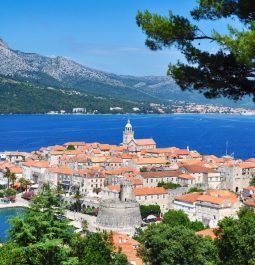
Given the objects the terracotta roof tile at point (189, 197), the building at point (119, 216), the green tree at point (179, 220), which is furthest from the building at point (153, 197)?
the green tree at point (179, 220)

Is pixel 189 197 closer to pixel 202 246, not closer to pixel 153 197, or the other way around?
pixel 153 197

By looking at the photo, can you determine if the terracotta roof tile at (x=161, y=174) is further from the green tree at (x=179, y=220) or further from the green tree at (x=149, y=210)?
the green tree at (x=179, y=220)

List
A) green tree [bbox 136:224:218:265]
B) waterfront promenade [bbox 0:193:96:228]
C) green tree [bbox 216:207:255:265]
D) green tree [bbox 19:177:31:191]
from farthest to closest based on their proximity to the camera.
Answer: green tree [bbox 19:177:31:191] < waterfront promenade [bbox 0:193:96:228] < green tree [bbox 136:224:218:265] < green tree [bbox 216:207:255:265]

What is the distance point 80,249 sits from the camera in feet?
74.0

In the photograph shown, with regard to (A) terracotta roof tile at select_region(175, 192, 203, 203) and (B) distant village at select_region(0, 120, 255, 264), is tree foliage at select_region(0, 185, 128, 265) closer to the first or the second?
(B) distant village at select_region(0, 120, 255, 264)

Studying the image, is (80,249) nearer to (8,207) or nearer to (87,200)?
(87,200)

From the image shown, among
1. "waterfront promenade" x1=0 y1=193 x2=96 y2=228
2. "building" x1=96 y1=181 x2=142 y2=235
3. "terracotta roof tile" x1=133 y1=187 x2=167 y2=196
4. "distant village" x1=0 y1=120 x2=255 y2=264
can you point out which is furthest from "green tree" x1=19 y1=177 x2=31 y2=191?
"building" x1=96 y1=181 x2=142 y2=235

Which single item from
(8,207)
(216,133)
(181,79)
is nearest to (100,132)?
(216,133)

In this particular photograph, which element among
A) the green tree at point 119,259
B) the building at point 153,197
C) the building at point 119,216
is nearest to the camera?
the green tree at point 119,259

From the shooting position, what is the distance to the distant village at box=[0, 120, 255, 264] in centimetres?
5250

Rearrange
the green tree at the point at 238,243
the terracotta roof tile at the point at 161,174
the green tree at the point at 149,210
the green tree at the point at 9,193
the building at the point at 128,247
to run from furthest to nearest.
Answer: the green tree at the point at 9,193
the terracotta roof tile at the point at 161,174
the green tree at the point at 149,210
the building at the point at 128,247
the green tree at the point at 238,243

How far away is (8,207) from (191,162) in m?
26.5

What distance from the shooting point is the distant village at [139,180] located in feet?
172

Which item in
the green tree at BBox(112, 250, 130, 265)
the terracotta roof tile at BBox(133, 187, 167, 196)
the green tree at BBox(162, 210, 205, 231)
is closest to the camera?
the green tree at BBox(112, 250, 130, 265)
